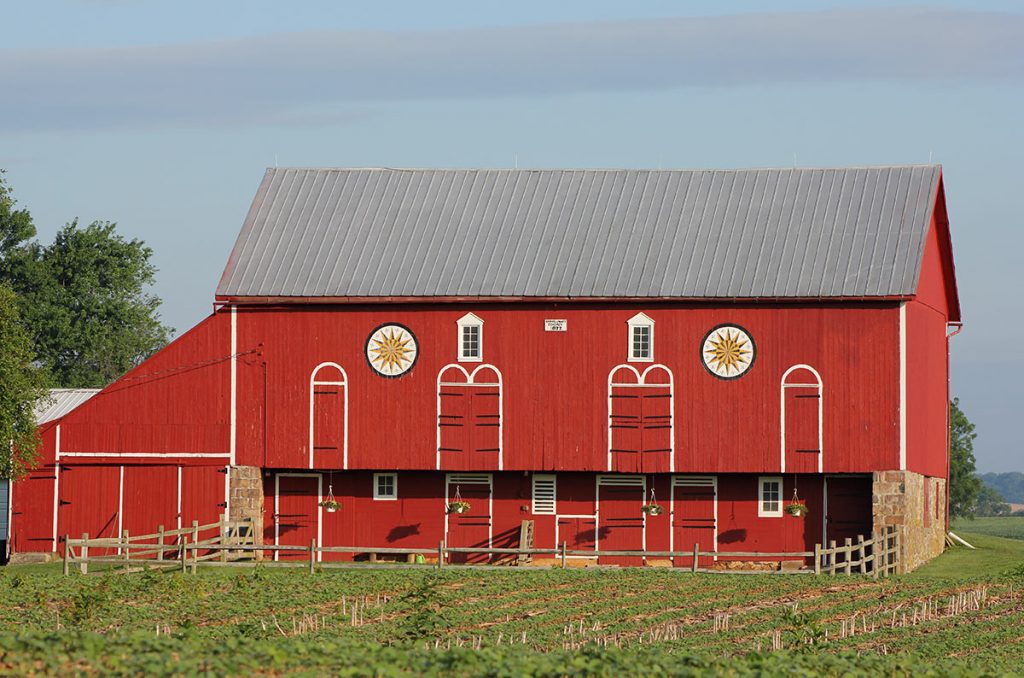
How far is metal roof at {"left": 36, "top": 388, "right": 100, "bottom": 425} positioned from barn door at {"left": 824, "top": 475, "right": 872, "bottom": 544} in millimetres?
19580

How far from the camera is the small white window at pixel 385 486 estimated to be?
40.6m

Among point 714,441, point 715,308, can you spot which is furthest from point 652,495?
point 715,308

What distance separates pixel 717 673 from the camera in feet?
60.7

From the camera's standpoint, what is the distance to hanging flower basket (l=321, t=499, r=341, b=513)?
40.2 metres

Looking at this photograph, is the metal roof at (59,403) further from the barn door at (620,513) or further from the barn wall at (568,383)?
the barn door at (620,513)

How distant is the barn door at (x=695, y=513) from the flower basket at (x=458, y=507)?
465 cm

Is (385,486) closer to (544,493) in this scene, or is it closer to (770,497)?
(544,493)

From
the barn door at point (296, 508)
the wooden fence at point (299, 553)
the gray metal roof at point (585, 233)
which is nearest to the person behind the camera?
the wooden fence at point (299, 553)

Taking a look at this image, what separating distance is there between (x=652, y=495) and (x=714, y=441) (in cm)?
199

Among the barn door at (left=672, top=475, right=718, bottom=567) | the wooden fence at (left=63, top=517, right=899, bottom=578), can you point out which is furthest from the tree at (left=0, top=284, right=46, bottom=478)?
the barn door at (left=672, top=475, right=718, bottom=567)

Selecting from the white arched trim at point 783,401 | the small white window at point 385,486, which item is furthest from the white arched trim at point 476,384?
the white arched trim at point 783,401

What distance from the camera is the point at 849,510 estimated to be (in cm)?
3925

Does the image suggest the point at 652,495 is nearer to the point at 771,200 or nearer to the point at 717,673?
the point at 771,200

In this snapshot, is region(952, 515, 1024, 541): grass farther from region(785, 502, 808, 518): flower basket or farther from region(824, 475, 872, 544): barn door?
region(785, 502, 808, 518): flower basket
